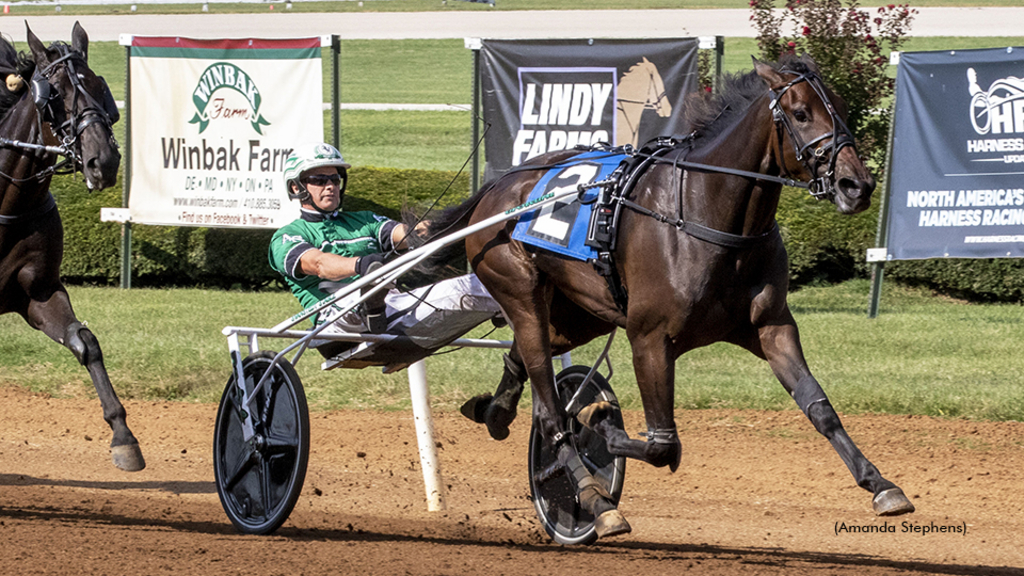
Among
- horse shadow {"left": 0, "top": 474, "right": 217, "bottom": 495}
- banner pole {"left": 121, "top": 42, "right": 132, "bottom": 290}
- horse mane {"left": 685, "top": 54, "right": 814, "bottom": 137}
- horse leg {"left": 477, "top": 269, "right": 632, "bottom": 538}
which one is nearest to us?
horse mane {"left": 685, "top": 54, "right": 814, "bottom": 137}

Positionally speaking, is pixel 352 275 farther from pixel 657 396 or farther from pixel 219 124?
pixel 219 124

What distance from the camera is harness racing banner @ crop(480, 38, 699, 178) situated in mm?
9641

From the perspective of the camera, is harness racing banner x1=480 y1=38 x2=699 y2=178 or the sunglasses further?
harness racing banner x1=480 y1=38 x2=699 y2=178

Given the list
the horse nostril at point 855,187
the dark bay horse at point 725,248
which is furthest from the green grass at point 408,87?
the horse nostril at point 855,187

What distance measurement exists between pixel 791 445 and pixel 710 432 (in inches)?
18.7

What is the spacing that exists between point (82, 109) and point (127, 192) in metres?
6.61

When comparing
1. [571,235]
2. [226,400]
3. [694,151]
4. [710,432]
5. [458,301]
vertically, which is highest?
[694,151]

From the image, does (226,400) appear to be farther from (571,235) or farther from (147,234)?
(147,234)

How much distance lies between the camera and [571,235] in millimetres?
4508

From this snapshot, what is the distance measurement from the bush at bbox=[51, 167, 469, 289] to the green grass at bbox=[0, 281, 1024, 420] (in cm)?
113

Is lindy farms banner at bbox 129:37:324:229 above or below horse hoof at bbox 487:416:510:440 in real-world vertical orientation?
above

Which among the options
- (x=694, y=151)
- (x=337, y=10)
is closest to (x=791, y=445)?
(x=694, y=151)

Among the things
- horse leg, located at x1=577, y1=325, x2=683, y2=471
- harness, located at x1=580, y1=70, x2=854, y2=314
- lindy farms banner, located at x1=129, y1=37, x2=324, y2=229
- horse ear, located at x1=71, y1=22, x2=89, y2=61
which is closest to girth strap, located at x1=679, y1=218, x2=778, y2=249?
harness, located at x1=580, y1=70, x2=854, y2=314

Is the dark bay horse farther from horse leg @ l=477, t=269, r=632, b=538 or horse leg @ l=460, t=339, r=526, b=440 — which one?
horse leg @ l=460, t=339, r=526, b=440
